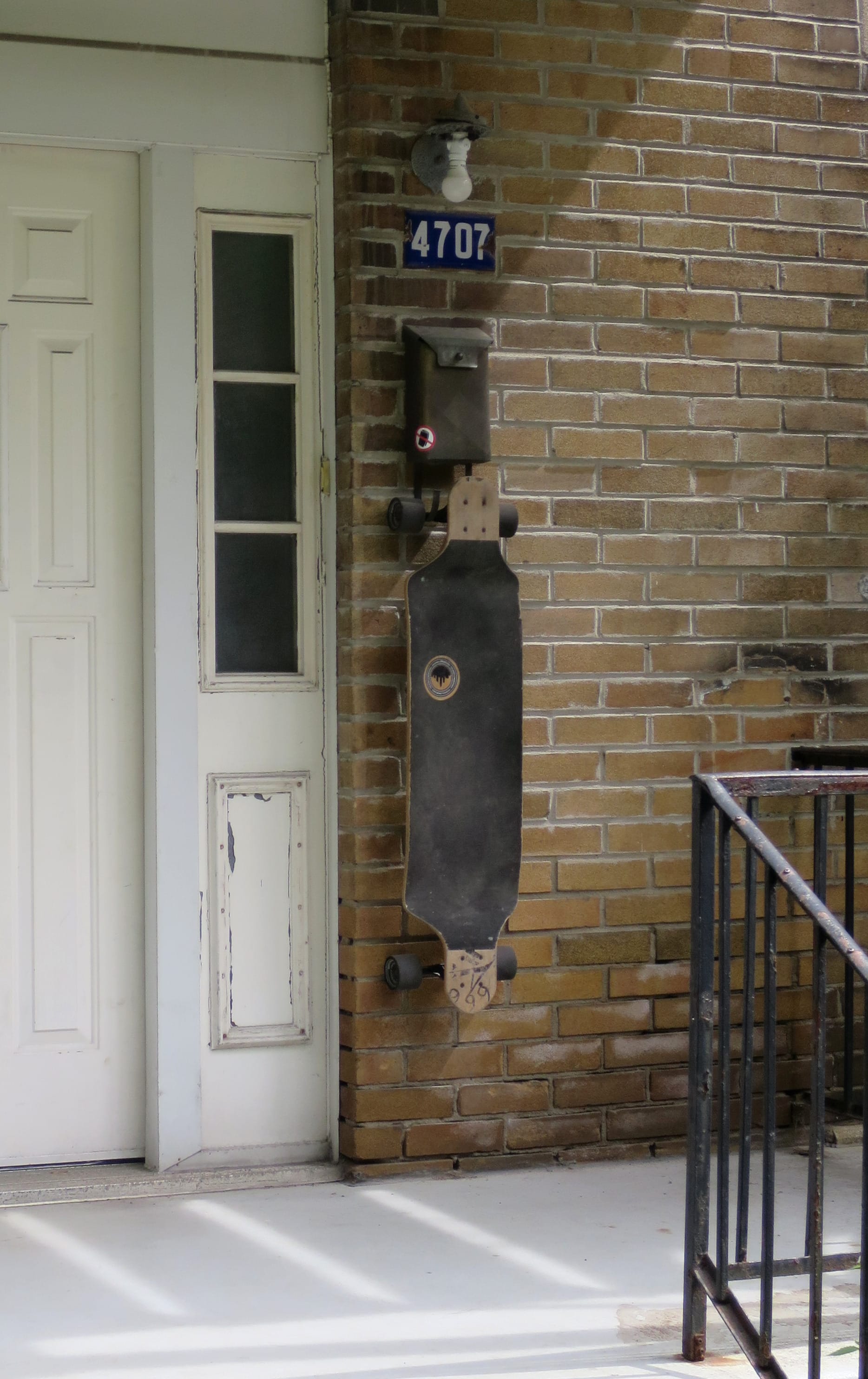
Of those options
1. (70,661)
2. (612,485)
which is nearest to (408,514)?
(612,485)

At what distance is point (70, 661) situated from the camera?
10.6 feet

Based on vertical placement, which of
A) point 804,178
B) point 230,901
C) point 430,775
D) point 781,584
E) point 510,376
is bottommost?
point 230,901

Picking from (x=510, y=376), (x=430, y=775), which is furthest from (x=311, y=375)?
(x=430, y=775)

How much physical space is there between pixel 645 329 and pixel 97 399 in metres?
1.35

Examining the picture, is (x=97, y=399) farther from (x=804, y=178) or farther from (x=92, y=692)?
(x=804, y=178)

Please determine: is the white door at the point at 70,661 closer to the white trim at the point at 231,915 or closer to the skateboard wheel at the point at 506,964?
→ the white trim at the point at 231,915

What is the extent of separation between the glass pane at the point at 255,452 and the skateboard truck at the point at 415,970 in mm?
1081

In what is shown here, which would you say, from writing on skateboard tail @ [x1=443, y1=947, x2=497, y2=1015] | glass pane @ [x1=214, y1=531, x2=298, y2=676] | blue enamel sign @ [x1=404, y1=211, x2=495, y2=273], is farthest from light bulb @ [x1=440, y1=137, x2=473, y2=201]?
writing on skateboard tail @ [x1=443, y1=947, x2=497, y2=1015]

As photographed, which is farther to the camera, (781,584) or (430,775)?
(781,584)

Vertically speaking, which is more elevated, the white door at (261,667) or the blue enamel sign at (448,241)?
the blue enamel sign at (448,241)

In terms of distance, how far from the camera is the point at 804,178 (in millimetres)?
3480

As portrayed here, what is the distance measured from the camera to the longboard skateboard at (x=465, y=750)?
3090 mm

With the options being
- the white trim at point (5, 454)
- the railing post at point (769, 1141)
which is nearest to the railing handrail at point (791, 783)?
the railing post at point (769, 1141)

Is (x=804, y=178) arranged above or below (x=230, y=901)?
above
